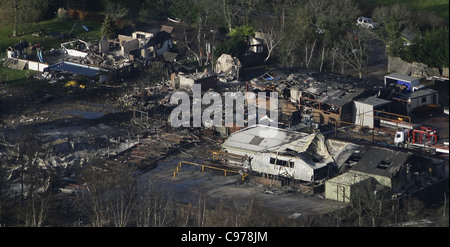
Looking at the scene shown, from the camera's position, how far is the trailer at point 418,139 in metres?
26.1

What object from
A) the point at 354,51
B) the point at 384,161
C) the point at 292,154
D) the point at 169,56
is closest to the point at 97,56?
the point at 169,56

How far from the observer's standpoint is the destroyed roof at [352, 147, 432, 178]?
926 inches

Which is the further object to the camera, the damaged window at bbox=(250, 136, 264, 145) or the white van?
the white van

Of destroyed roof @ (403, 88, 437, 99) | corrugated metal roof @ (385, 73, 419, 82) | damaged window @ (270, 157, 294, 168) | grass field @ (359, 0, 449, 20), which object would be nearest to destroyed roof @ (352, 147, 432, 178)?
damaged window @ (270, 157, 294, 168)

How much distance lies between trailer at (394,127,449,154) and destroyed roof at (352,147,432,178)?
2.02 meters

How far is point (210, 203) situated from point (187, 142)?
4.96 m

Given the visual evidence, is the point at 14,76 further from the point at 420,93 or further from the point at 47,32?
the point at 420,93

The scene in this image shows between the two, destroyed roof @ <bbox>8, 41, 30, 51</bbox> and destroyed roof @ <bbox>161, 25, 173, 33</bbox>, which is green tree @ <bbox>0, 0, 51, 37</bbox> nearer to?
destroyed roof @ <bbox>8, 41, 30, 51</bbox>

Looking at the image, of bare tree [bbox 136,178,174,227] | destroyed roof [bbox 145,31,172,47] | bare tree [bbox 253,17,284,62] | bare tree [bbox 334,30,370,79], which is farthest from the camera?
destroyed roof [bbox 145,31,172,47]

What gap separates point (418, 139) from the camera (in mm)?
26641

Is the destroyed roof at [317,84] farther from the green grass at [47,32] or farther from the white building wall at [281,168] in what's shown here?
the green grass at [47,32]

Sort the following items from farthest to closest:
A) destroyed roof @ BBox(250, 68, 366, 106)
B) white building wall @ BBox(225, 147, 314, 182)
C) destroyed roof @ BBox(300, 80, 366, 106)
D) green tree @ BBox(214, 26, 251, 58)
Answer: green tree @ BBox(214, 26, 251, 58) → destroyed roof @ BBox(250, 68, 366, 106) → destroyed roof @ BBox(300, 80, 366, 106) → white building wall @ BBox(225, 147, 314, 182)
